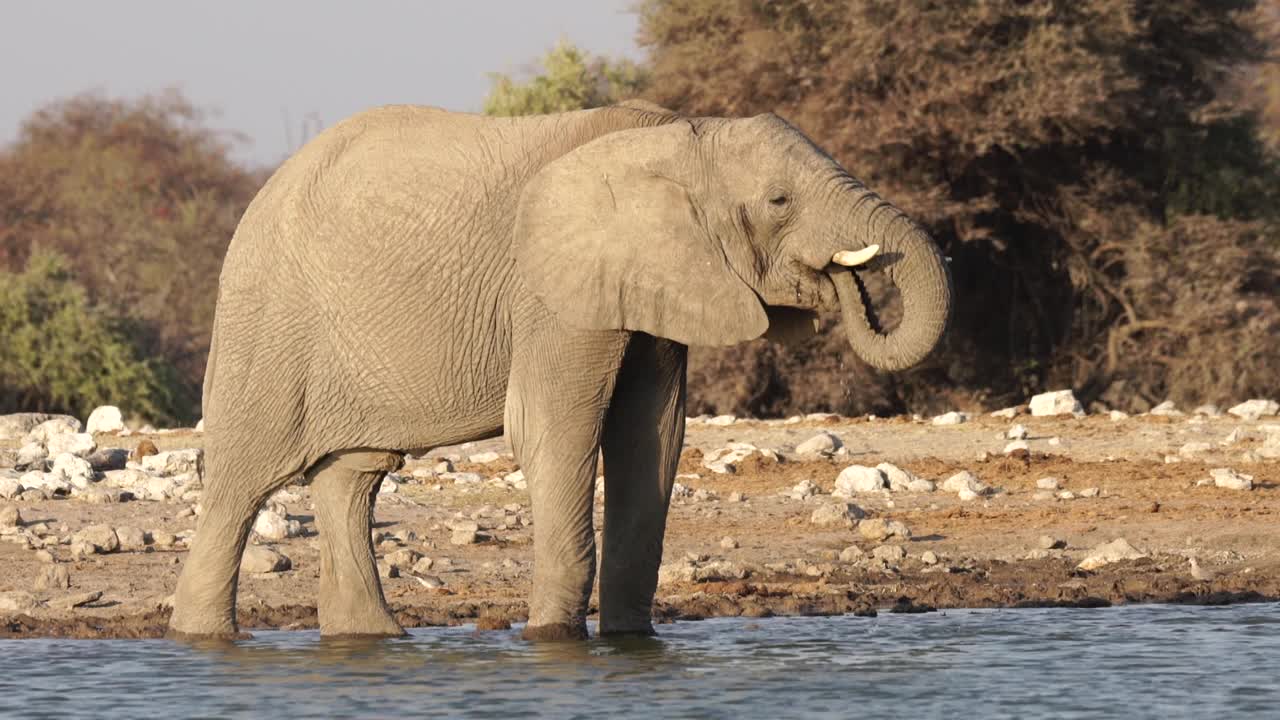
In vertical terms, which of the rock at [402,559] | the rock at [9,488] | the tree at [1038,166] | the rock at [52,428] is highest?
the tree at [1038,166]

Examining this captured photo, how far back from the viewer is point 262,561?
1003 centimetres

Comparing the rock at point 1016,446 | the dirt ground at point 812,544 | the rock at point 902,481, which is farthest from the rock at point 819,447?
the rock at point 902,481

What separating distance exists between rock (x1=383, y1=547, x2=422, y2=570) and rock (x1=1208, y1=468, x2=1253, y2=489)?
16.7 ft

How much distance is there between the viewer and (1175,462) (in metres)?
14.0

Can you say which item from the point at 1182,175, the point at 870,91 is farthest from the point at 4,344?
the point at 1182,175

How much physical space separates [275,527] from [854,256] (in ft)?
14.6

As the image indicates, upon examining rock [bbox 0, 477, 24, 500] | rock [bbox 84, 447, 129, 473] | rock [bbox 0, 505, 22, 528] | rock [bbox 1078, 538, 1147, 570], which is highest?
rock [bbox 84, 447, 129, 473]

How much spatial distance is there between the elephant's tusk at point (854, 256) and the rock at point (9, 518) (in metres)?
5.24

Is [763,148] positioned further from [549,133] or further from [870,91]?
[870,91]

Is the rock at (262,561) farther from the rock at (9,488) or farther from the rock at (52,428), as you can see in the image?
the rock at (52,428)

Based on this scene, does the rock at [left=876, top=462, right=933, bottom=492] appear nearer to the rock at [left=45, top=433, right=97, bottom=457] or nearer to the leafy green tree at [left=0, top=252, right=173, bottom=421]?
the rock at [left=45, top=433, right=97, bottom=457]

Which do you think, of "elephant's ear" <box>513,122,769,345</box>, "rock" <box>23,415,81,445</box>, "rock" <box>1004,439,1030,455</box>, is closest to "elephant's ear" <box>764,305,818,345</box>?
"elephant's ear" <box>513,122,769,345</box>

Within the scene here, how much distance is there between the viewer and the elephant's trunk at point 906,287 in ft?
23.6

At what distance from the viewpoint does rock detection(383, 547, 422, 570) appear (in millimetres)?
10281
